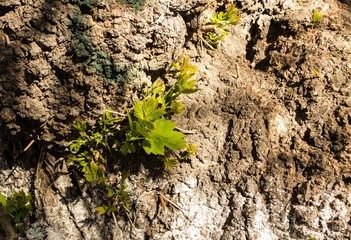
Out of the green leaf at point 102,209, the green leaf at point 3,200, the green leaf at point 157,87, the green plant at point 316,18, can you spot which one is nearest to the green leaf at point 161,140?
the green leaf at point 157,87

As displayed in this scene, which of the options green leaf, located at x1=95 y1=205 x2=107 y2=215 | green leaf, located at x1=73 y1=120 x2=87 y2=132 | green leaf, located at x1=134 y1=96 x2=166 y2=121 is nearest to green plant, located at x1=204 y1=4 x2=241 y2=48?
green leaf, located at x1=134 y1=96 x2=166 y2=121

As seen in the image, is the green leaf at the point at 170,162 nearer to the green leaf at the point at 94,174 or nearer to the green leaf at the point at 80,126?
the green leaf at the point at 94,174

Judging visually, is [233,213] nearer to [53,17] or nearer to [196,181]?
[196,181]

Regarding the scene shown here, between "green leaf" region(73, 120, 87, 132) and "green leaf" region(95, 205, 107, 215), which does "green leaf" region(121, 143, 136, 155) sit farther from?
"green leaf" region(95, 205, 107, 215)

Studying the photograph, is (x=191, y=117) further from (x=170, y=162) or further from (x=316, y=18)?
(x=316, y=18)

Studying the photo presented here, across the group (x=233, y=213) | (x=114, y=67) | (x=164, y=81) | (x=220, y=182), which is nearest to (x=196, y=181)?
(x=220, y=182)

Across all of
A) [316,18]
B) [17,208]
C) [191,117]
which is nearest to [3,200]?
[17,208]
